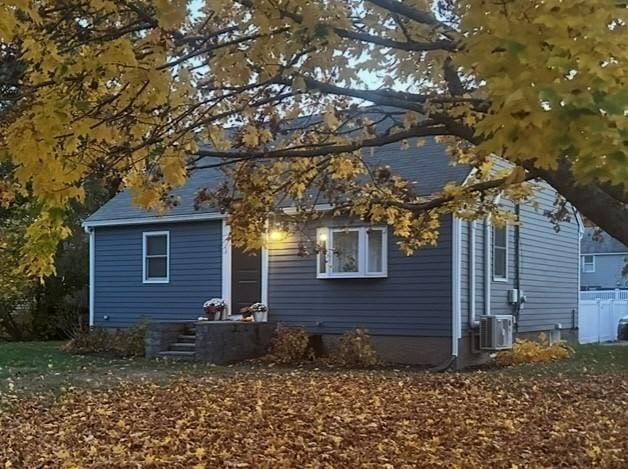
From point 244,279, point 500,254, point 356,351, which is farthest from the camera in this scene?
point 244,279

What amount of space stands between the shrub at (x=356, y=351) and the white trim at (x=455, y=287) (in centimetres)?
150

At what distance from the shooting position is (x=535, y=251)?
680 inches

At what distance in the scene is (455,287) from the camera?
564 inches

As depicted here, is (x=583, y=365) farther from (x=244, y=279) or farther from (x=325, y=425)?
(x=325, y=425)

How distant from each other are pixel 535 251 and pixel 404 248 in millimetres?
6773

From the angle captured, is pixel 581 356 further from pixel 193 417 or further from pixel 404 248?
pixel 193 417

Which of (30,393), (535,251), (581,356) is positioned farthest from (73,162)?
(535,251)

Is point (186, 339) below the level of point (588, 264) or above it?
below

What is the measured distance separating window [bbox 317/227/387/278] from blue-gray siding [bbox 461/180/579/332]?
1653mm

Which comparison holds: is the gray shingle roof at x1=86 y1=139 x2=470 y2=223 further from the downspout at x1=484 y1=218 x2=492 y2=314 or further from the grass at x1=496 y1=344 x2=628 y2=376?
the grass at x1=496 y1=344 x2=628 y2=376

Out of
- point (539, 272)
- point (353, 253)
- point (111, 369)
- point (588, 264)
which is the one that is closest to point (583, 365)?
point (539, 272)

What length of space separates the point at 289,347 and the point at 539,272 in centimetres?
599

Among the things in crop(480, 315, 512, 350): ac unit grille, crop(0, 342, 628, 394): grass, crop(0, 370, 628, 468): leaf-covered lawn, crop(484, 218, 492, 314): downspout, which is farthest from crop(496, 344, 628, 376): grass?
crop(484, 218, 492, 314): downspout

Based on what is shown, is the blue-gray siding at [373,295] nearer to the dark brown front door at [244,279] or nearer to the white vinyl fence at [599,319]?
the dark brown front door at [244,279]
